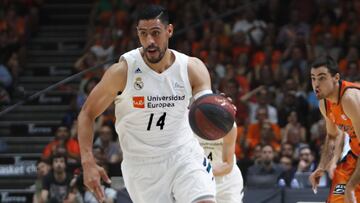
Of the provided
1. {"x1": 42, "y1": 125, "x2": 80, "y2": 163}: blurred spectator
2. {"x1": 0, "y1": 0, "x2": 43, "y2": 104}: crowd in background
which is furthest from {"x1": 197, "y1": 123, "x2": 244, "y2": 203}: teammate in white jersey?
{"x1": 0, "y1": 0, "x2": 43, "y2": 104}: crowd in background

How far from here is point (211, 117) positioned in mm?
5668

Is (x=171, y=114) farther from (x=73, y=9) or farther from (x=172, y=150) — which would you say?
(x=73, y=9)

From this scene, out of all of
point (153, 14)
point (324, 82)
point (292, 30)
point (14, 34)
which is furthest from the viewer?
point (14, 34)

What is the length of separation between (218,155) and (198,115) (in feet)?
9.39

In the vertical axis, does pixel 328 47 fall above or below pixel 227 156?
above

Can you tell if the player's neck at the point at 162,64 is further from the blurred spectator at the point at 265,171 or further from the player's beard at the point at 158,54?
the blurred spectator at the point at 265,171

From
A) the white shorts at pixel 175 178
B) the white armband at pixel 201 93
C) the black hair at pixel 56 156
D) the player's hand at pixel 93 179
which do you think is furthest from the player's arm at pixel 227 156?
the black hair at pixel 56 156

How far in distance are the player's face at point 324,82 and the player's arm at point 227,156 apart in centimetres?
94

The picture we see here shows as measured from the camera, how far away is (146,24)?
6105 mm

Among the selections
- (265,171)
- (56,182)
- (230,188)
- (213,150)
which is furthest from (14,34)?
(230,188)

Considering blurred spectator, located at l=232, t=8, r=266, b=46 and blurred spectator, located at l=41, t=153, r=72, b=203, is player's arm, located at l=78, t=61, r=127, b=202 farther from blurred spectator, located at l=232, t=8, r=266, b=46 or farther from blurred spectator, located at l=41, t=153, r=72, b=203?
blurred spectator, located at l=232, t=8, r=266, b=46

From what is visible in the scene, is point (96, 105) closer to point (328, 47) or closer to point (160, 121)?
point (160, 121)

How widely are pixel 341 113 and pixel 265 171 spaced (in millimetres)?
4677

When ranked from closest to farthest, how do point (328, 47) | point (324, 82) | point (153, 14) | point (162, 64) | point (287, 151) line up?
point (153, 14) < point (162, 64) < point (324, 82) < point (287, 151) < point (328, 47)
